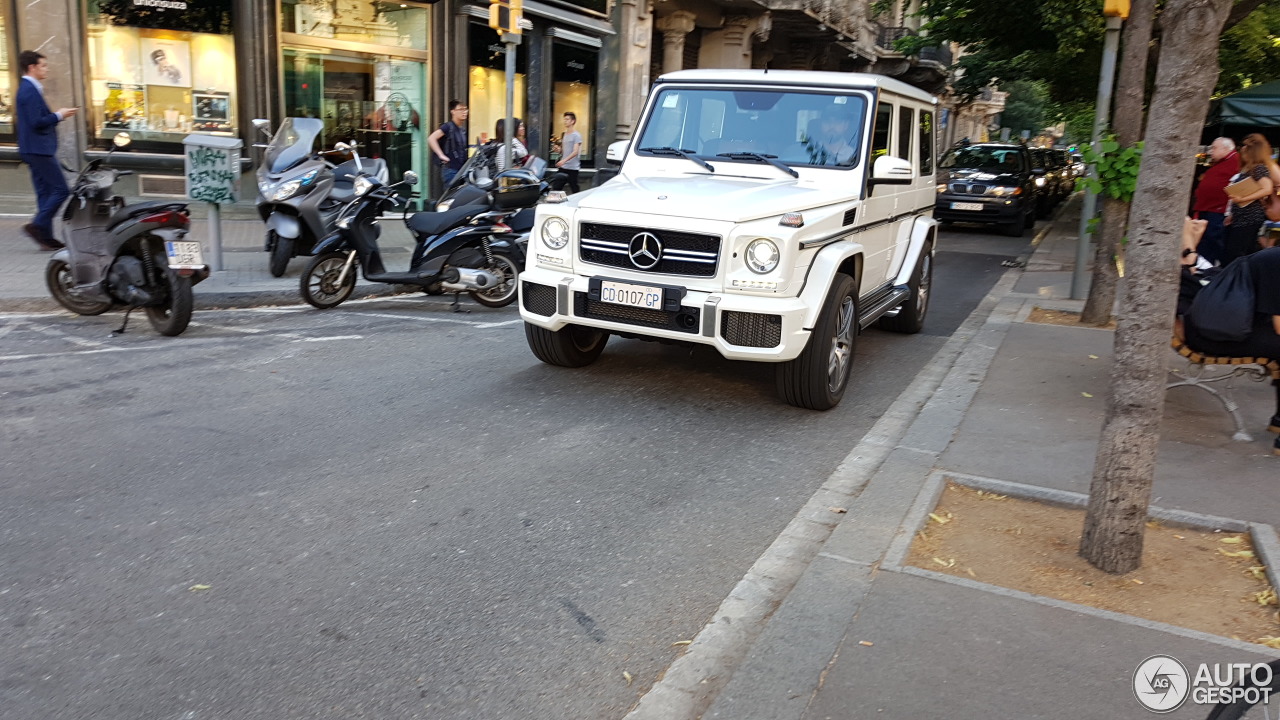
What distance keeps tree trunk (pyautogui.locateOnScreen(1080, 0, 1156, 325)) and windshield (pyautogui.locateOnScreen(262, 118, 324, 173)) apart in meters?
7.56

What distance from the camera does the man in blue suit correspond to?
1012 centimetres

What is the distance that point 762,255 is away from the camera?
570 cm

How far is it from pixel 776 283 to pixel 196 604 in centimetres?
342

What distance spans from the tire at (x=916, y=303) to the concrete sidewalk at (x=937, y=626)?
2.85 m

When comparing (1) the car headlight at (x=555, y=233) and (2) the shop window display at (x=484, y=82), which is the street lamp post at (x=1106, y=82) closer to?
(1) the car headlight at (x=555, y=233)

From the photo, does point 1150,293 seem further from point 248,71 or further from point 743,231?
point 248,71

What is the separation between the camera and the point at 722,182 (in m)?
6.61

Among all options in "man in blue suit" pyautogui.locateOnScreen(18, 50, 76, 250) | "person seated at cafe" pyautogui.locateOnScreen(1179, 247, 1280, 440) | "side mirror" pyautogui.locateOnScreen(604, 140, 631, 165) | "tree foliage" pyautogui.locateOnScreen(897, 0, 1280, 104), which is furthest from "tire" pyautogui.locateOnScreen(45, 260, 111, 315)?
"tree foliage" pyautogui.locateOnScreen(897, 0, 1280, 104)

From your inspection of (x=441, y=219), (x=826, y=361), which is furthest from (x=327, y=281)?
(x=826, y=361)

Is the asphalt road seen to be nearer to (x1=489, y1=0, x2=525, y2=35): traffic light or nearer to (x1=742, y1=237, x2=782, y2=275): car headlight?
(x1=742, y1=237, x2=782, y2=275): car headlight

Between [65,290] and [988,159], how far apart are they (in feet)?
60.3

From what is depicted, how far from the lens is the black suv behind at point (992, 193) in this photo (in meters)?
19.6

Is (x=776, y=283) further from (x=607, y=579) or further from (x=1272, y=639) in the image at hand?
(x=1272, y=639)

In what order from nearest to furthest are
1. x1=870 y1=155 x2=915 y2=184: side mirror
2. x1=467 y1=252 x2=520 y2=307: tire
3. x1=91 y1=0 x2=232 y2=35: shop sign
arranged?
x1=870 y1=155 x2=915 y2=184: side mirror → x1=467 y1=252 x2=520 y2=307: tire → x1=91 y1=0 x2=232 y2=35: shop sign
